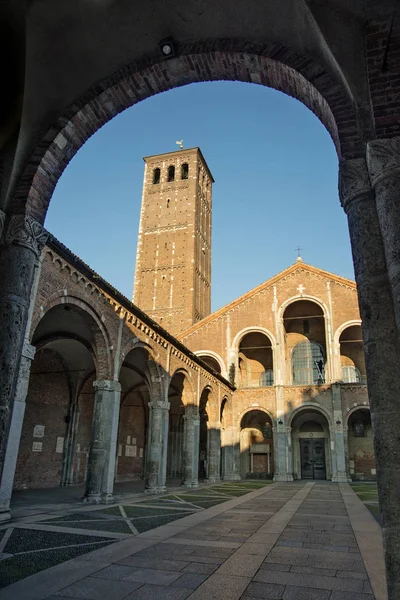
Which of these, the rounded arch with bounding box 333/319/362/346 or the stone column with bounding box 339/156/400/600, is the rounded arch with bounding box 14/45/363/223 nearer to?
the stone column with bounding box 339/156/400/600

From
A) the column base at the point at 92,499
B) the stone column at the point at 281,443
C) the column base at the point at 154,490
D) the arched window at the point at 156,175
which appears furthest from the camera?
the arched window at the point at 156,175

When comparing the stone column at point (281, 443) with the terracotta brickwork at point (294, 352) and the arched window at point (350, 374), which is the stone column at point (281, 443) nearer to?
the terracotta brickwork at point (294, 352)

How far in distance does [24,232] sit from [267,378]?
27040mm

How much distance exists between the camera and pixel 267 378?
29938mm

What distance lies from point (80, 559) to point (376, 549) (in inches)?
157

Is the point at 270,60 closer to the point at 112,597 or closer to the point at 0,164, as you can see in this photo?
the point at 0,164

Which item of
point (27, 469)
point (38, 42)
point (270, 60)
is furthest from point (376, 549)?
point (27, 469)

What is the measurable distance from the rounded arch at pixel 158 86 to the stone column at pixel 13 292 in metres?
0.28

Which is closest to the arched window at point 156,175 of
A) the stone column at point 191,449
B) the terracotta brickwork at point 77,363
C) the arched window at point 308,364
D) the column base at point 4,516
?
the arched window at point 308,364

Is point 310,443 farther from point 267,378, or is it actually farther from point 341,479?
point 267,378

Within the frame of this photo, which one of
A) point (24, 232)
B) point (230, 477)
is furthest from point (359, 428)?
point (24, 232)

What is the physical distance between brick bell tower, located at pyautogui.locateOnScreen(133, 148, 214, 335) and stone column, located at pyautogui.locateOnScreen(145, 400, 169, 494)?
70.3 feet

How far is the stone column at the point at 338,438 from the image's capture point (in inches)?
935

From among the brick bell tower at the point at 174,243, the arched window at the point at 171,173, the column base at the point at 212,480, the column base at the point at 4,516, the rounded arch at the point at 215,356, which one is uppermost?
the arched window at the point at 171,173
